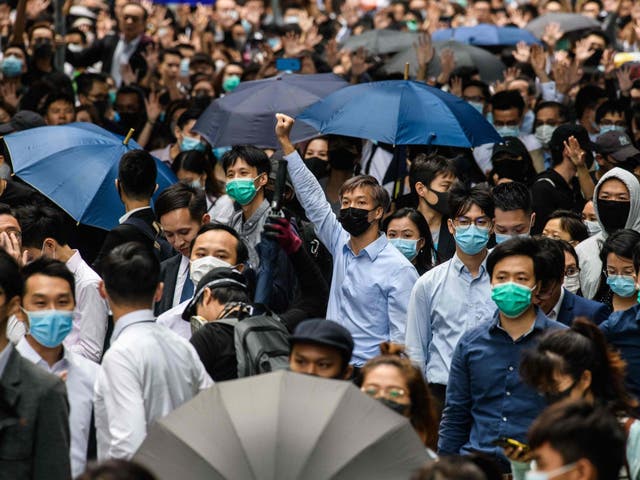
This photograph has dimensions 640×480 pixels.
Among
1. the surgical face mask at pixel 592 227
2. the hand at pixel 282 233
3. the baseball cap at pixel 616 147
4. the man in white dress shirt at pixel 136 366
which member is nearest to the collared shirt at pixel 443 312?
the hand at pixel 282 233

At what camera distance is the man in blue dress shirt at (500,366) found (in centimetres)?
749

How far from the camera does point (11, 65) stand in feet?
52.6

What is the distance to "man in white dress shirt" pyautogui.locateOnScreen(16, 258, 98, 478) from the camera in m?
6.83

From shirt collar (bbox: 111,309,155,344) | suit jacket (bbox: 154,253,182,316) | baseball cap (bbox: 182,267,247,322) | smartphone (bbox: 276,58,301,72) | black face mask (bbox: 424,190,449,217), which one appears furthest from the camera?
smartphone (bbox: 276,58,301,72)

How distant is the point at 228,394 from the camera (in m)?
5.84

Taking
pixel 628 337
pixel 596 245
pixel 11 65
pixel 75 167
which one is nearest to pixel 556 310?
pixel 628 337

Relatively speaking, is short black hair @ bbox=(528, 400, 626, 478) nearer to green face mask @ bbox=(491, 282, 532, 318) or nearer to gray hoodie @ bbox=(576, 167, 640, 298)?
green face mask @ bbox=(491, 282, 532, 318)

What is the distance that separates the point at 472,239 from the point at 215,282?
175cm

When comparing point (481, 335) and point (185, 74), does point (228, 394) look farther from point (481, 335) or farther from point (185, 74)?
point (185, 74)

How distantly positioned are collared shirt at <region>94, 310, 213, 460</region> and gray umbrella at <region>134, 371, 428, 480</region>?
1.90 feet

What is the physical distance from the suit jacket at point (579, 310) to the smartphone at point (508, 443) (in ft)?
4.50

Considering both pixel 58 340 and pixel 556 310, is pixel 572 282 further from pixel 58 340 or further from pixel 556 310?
pixel 58 340

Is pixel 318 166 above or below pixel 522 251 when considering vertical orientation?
below

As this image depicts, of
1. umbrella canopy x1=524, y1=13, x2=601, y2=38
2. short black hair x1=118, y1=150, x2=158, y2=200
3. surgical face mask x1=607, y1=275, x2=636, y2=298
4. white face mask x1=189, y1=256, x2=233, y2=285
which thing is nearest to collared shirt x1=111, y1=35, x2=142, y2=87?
umbrella canopy x1=524, y1=13, x2=601, y2=38
